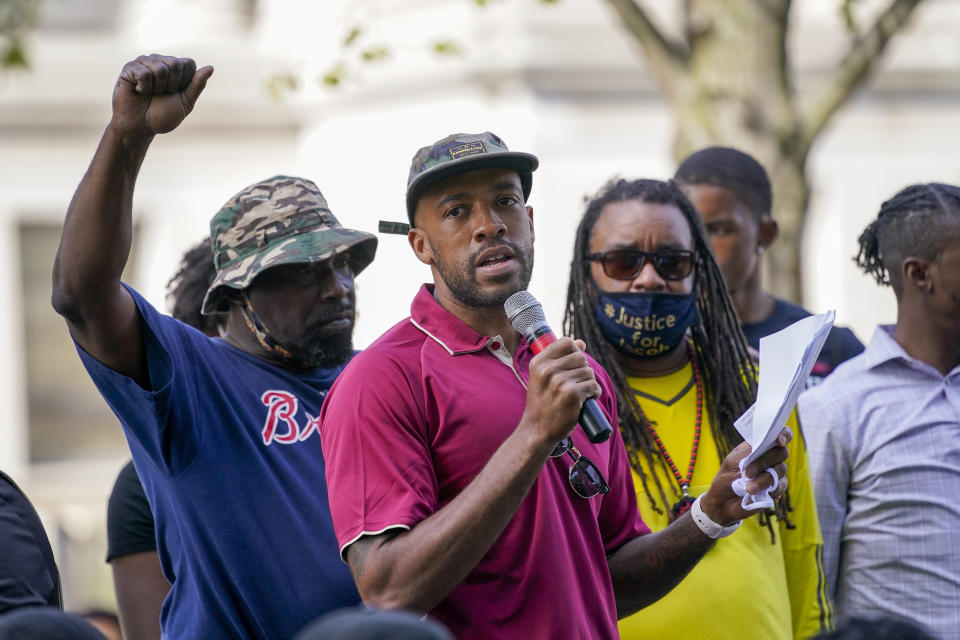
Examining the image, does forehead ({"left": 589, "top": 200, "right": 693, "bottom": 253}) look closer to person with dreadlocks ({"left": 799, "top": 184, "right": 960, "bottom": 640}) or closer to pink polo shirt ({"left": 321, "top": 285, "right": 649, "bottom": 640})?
person with dreadlocks ({"left": 799, "top": 184, "right": 960, "bottom": 640})

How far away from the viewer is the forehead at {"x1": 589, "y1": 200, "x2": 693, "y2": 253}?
425 centimetres

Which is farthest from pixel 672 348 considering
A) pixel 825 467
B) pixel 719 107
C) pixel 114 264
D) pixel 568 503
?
pixel 719 107

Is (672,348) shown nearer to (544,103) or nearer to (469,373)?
(469,373)

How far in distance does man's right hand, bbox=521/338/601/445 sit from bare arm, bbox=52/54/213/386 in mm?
1053

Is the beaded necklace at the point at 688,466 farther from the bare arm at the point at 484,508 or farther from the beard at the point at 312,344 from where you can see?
the bare arm at the point at 484,508

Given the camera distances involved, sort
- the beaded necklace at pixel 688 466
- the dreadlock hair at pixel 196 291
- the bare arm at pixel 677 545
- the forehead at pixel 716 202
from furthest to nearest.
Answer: the forehead at pixel 716 202 < the dreadlock hair at pixel 196 291 < the beaded necklace at pixel 688 466 < the bare arm at pixel 677 545

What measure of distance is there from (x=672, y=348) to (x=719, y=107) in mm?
3383

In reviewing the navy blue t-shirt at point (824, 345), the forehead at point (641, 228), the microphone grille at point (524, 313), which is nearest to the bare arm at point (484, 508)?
the microphone grille at point (524, 313)

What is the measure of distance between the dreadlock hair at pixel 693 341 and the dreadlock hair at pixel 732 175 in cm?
88

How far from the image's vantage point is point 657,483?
13.2 ft

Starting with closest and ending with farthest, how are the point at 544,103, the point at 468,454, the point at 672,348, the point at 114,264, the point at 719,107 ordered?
the point at 468,454 < the point at 114,264 < the point at 672,348 < the point at 719,107 < the point at 544,103

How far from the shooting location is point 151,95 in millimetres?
3207

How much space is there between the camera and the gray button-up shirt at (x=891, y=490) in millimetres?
4254

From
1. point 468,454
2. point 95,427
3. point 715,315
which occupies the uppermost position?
point 715,315
